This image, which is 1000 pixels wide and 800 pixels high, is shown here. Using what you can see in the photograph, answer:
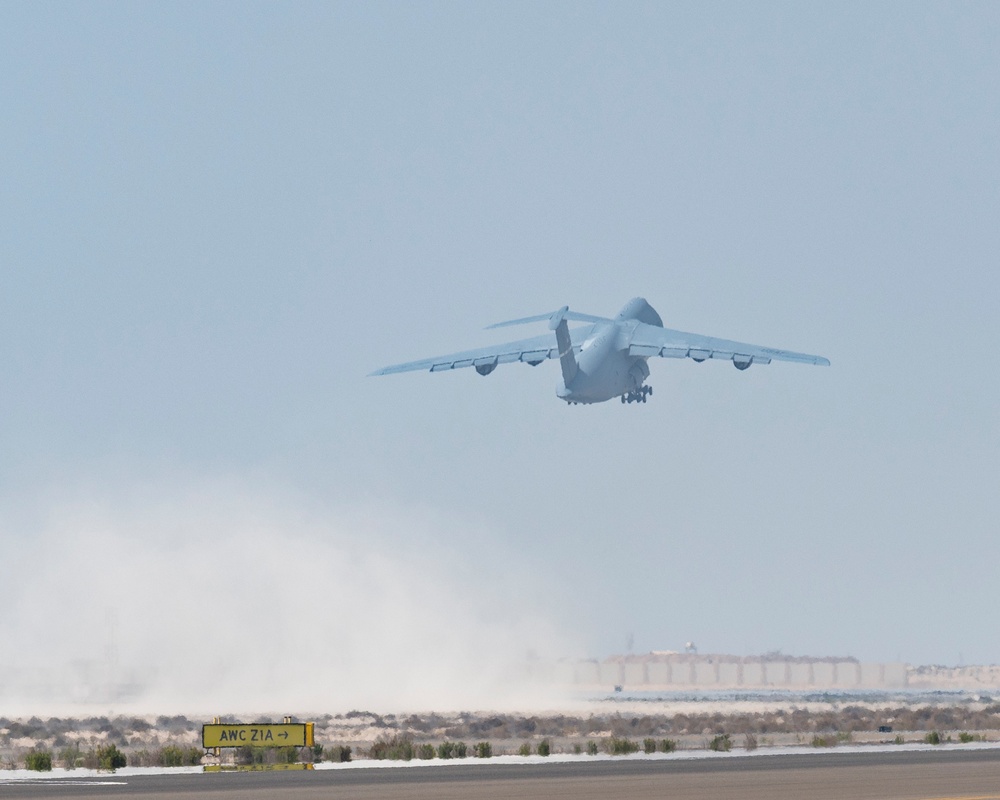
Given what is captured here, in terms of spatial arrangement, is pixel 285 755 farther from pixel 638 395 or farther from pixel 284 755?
pixel 638 395

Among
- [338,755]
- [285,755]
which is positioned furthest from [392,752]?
[285,755]

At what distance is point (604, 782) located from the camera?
138 feet

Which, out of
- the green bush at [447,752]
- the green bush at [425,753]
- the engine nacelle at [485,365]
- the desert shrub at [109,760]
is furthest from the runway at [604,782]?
the engine nacelle at [485,365]

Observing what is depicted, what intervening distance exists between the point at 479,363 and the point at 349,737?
2718 centimetres

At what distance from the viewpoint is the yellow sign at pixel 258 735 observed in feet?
170

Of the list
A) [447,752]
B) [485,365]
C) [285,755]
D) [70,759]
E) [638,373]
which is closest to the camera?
[70,759]

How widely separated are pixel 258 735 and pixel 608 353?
4177cm

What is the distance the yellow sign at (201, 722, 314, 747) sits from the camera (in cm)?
5188

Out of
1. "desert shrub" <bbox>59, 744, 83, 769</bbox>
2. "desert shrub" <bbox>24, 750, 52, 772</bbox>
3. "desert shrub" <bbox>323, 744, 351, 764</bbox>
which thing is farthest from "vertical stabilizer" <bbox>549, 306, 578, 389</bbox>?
"desert shrub" <bbox>24, 750, 52, 772</bbox>

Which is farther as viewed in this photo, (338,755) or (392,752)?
(392,752)

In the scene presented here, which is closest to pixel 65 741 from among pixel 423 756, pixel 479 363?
pixel 423 756

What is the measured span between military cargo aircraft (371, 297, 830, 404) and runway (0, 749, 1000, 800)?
38856 mm

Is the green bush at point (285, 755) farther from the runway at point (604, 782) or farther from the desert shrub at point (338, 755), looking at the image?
the runway at point (604, 782)

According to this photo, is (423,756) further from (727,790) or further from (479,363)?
(479,363)
